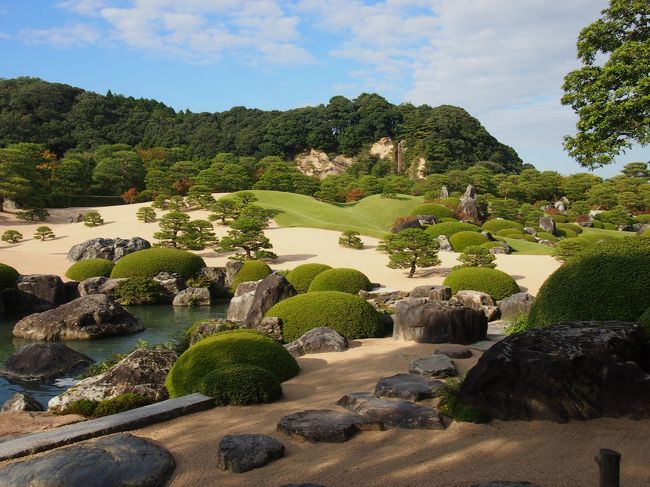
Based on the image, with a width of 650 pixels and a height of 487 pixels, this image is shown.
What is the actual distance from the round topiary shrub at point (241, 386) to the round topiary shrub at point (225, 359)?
350 mm

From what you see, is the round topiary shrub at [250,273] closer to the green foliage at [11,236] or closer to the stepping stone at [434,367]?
the stepping stone at [434,367]

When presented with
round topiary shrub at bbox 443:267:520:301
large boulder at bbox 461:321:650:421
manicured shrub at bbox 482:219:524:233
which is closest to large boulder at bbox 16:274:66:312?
round topiary shrub at bbox 443:267:520:301

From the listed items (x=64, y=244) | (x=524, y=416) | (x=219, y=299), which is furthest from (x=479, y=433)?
(x=64, y=244)

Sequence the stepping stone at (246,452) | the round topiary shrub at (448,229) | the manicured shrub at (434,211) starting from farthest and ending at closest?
the manicured shrub at (434,211) < the round topiary shrub at (448,229) < the stepping stone at (246,452)

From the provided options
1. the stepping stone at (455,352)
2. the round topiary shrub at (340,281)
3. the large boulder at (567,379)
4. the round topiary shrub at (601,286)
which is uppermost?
the round topiary shrub at (601,286)

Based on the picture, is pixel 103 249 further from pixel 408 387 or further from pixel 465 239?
pixel 408 387

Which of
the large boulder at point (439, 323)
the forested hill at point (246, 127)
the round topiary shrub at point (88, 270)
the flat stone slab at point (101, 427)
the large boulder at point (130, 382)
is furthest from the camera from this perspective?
the forested hill at point (246, 127)

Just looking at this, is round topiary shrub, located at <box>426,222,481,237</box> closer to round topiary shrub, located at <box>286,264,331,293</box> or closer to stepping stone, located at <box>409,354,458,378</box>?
round topiary shrub, located at <box>286,264,331,293</box>

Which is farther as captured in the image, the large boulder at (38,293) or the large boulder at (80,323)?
the large boulder at (38,293)

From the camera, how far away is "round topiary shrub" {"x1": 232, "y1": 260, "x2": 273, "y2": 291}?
65.7 ft

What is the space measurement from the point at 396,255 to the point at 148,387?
47.5 feet

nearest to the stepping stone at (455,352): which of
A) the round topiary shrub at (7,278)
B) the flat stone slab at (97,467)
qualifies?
the flat stone slab at (97,467)

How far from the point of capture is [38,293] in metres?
17.2

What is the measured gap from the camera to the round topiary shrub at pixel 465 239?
27219 mm
